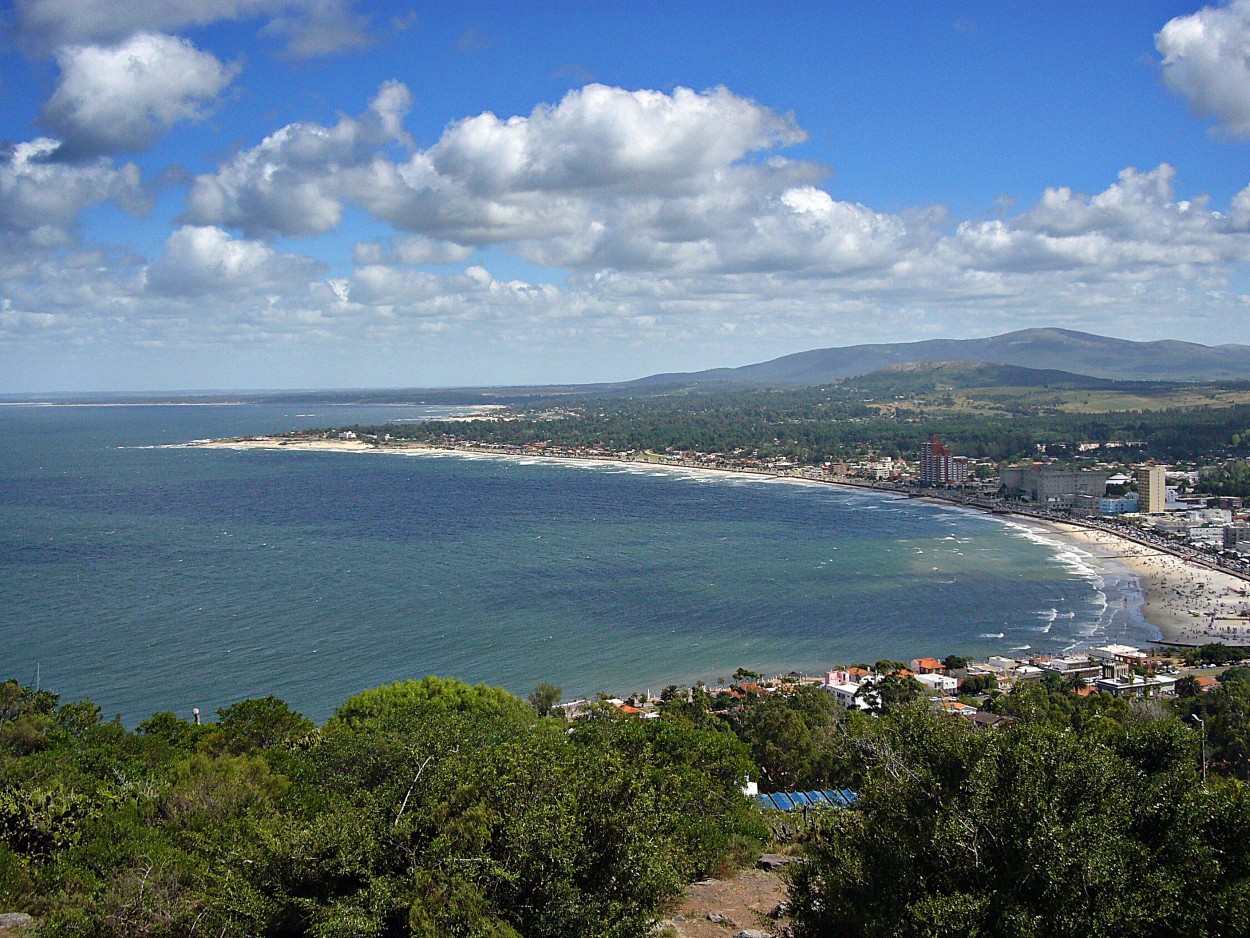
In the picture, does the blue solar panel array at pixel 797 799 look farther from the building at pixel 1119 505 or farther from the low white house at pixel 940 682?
the building at pixel 1119 505

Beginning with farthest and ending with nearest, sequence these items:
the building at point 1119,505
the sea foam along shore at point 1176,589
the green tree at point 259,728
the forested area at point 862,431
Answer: the forested area at point 862,431
the building at point 1119,505
the sea foam along shore at point 1176,589
the green tree at point 259,728

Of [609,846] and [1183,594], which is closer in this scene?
[609,846]

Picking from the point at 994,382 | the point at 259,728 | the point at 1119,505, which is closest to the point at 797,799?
the point at 259,728

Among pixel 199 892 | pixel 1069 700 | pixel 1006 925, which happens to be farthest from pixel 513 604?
pixel 1006 925

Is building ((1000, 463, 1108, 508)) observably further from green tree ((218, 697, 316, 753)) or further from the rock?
the rock

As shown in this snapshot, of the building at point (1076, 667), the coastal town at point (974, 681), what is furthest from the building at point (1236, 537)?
the building at point (1076, 667)

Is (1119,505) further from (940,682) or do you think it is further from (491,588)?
(491,588)
